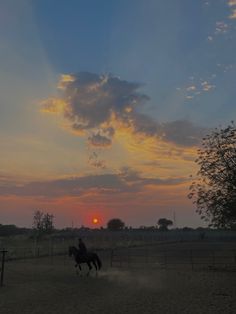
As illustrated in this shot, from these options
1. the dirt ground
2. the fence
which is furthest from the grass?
the fence

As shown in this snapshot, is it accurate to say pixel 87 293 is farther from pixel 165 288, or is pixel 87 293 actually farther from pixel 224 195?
pixel 224 195

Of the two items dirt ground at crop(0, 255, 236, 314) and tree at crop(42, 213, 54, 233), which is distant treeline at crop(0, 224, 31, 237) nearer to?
tree at crop(42, 213, 54, 233)

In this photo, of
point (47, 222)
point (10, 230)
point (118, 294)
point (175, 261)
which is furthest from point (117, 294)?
point (10, 230)

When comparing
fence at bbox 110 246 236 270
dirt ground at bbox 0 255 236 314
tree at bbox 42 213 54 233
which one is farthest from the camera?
tree at bbox 42 213 54 233

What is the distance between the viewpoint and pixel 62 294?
18.3 meters

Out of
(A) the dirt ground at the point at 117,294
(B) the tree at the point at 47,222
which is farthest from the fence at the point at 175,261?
(B) the tree at the point at 47,222

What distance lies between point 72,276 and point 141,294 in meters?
8.05

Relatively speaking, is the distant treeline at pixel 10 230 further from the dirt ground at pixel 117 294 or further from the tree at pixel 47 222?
the dirt ground at pixel 117 294

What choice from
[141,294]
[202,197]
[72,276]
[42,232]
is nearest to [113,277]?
[72,276]

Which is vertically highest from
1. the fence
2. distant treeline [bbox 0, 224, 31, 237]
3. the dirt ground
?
distant treeline [bbox 0, 224, 31, 237]

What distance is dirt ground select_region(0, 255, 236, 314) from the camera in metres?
14.8

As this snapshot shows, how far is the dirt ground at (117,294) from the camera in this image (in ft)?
48.7

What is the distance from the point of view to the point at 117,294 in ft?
59.3

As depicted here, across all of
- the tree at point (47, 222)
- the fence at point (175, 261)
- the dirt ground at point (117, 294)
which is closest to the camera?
the dirt ground at point (117, 294)
